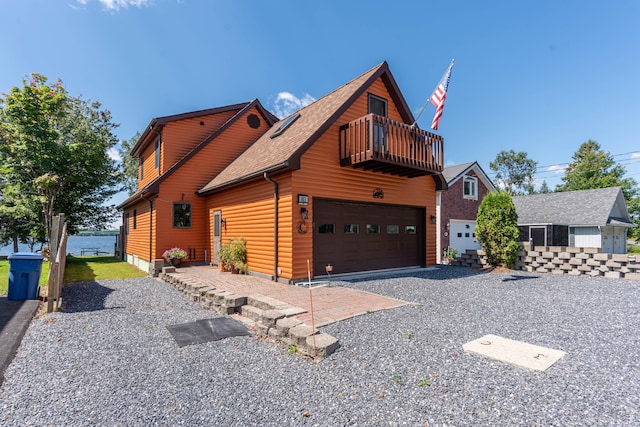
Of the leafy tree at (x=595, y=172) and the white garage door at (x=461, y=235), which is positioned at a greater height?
the leafy tree at (x=595, y=172)

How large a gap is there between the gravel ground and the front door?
19.9 feet

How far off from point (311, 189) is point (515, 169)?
174 feet

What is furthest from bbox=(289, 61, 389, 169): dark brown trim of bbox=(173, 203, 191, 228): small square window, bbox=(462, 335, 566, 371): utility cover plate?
bbox=(173, 203, 191, 228): small square window

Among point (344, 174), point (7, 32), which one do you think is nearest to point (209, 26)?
point (7, 32)

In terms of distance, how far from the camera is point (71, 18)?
34.0 feet

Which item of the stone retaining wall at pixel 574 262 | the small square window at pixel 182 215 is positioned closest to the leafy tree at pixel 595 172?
the stone retaining wall at pixel 574 262

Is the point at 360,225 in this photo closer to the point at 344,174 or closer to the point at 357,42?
the point at 344,174

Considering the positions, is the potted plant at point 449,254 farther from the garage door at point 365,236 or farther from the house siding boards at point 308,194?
the garage door at point 365,236

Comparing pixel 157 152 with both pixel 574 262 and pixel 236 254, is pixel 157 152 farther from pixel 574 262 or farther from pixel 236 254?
pixel 574 262

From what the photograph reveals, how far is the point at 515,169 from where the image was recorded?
5019 cm

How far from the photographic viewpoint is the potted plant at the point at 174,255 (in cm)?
1149

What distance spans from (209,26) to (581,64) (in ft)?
49.3

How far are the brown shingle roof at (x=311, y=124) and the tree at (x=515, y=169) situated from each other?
4739 centimetres

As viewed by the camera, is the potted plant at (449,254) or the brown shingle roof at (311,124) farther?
the potted plant at (449,254)
